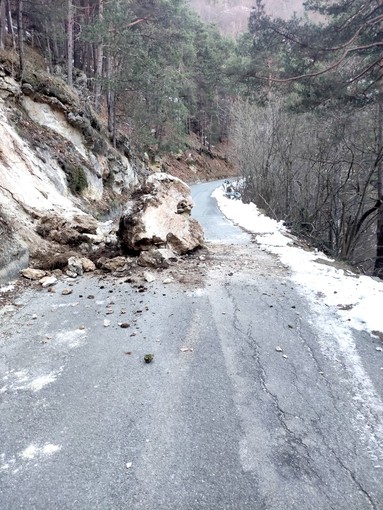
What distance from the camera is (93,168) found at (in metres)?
13.0

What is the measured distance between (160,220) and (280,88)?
5.41 metres

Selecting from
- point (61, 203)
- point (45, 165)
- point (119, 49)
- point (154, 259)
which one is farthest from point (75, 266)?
point (119, 49)

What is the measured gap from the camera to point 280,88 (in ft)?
31.9

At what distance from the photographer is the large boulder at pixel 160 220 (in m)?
6.93

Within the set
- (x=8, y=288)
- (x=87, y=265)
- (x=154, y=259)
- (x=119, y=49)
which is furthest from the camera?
(x=119, y=49)

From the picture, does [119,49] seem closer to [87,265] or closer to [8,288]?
[87,265]

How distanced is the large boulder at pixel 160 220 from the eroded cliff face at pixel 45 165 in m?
1.42

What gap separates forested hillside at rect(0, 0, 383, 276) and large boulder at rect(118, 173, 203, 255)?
12.9 ft

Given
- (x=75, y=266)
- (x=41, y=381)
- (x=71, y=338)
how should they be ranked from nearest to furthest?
1. (x=41, y=381)
2. (x=71, y=338)
3. (x=75, y=266)

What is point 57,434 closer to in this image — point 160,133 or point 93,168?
point 93,168

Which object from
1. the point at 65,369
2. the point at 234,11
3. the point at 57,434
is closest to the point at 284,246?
the point at 65,369

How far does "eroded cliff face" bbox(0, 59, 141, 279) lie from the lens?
631 cm

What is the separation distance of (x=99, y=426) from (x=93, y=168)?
11.6 m

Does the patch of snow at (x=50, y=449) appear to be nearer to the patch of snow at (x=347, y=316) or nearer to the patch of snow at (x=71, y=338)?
the patch of snow at (x=71, y=338)
